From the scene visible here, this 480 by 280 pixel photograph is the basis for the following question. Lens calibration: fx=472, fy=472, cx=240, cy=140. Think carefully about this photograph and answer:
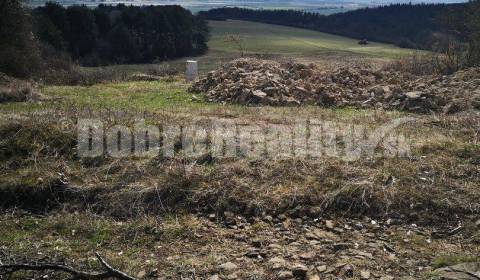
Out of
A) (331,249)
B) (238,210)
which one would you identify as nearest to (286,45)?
(238,210)

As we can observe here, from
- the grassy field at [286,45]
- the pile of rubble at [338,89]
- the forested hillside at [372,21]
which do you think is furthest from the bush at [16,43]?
the forested hillside at [372,21]

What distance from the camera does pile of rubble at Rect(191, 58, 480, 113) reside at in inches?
378

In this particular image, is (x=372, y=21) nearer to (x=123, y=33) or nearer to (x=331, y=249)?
(x=123, y=33)

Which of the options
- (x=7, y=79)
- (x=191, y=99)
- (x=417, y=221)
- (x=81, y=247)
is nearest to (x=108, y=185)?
(x=81, y=247)

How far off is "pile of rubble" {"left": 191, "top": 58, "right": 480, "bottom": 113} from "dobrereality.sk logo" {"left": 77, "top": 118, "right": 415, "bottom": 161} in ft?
8.53

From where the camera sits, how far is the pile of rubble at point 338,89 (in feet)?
31.5

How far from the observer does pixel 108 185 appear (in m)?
5.65

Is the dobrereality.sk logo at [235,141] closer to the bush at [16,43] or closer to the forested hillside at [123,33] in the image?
the bush at [16,43]

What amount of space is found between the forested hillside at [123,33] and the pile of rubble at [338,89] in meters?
31.4

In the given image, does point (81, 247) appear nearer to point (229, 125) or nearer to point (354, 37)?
point (229, 125)

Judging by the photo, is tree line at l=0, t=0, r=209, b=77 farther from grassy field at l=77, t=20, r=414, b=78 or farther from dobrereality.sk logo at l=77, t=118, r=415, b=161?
dobrereality.sk logo at l=77, t=118, r=415, b=161

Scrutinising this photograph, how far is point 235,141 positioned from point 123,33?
40.8 meters

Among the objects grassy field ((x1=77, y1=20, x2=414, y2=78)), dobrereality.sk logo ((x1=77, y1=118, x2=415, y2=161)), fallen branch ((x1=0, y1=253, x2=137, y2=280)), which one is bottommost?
grassy field ((x1=77, y1=20, x2=414, y2=78))

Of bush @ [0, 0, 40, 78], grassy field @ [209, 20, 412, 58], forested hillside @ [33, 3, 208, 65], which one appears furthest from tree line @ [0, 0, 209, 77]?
bush @ [0, 0, 40, 78]
